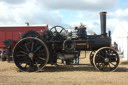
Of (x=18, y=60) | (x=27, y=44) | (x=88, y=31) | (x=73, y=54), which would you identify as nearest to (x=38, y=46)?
(x=27, y=44)

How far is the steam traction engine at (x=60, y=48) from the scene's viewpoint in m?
8.53

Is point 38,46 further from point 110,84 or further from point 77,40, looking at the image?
point 110,84

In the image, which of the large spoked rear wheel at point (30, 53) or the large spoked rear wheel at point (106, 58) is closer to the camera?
the large spoked rear wheel at point (30, 53)

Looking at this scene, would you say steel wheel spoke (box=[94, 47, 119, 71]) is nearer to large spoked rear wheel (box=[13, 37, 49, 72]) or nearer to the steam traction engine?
the steam traction engine

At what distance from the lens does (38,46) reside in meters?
8.66

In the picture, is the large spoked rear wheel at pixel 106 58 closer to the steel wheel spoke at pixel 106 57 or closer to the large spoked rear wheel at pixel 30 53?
the steel wheel spoke at pixel 106 57

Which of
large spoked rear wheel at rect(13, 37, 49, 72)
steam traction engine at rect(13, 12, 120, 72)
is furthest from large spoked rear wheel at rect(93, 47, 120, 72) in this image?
large spoked rear wheel at rect(13, 37, 49, 72)

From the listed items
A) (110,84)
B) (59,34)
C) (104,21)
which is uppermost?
(104,21)

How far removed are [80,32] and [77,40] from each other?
0.45 metres

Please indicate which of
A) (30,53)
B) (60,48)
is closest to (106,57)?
(60,48)

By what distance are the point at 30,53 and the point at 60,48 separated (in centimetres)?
158

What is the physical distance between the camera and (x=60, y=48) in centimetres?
908

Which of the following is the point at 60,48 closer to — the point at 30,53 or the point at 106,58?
the point at 30,53

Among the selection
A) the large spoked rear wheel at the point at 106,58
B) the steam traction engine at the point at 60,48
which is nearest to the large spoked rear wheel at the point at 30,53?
the steam traction engine at the point at 60,48
